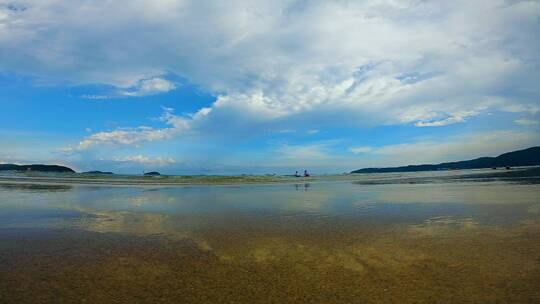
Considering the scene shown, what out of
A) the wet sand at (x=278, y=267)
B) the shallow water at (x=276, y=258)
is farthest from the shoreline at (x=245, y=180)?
the wet sand at (x=278, y=267)

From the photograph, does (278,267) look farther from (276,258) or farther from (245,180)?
(245,180)

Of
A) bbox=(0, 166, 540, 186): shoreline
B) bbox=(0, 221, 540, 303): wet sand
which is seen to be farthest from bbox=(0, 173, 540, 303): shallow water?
bbox=(0, 166, 540, 186): shoreline

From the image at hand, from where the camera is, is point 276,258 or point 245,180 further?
point 245,180

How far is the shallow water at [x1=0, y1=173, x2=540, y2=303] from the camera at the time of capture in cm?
702

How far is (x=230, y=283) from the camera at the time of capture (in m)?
7.65

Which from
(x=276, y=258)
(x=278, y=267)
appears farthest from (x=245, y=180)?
(x=278, y=267)

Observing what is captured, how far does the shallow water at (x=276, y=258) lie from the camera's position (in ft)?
23.0

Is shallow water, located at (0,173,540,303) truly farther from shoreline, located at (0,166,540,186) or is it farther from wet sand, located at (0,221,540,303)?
shoreline, located at (0,166,540,186)

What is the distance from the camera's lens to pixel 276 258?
9.58 metres

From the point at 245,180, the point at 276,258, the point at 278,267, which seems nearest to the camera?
the point at 278,267

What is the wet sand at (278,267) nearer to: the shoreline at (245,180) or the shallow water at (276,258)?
the shallow water at (276,258)

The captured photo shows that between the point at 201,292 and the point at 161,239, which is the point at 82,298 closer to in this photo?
the point at 201,292

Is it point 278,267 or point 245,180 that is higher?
point 245,180

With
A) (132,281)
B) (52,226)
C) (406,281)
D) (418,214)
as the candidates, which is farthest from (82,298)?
(418,214)
